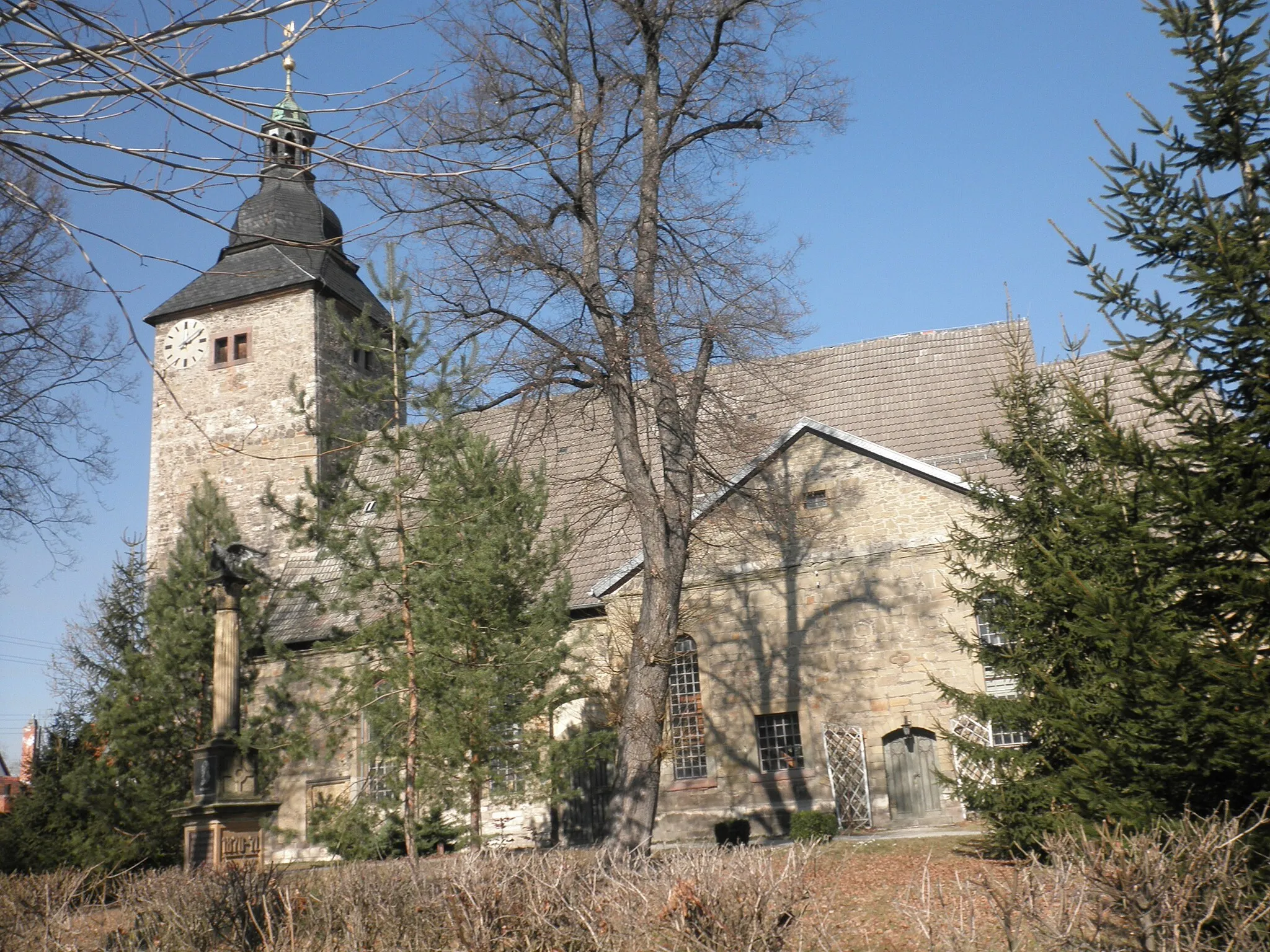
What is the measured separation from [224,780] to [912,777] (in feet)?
34.1

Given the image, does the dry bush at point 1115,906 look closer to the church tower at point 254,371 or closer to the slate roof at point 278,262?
the slate roof at point 278,262

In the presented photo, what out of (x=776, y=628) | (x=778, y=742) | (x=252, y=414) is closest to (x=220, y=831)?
(x=778, y=742)

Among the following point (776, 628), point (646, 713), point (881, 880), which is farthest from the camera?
point (776, 628)

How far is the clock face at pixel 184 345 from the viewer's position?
1162 inches

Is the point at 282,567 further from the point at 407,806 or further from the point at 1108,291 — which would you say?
the point at 1108,291

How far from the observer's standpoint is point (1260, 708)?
6.75 m

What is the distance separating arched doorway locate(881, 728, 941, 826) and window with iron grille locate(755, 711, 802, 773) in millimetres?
1510

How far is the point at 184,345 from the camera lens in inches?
1171

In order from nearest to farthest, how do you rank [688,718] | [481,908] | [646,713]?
[481,908]
[646,713]
[688,718]

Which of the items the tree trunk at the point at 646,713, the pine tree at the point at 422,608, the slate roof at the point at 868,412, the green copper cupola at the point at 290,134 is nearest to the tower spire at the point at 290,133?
the green copper cupola at the point at 290,134

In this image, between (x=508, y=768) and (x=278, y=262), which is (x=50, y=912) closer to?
(x=508, y=768)

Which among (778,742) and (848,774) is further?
(778,742)

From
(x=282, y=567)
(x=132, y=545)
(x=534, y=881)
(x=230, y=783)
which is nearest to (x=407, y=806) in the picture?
(x=230, y=783)

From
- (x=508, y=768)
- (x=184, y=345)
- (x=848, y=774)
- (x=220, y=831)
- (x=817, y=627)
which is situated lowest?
(x=220, y=831)
